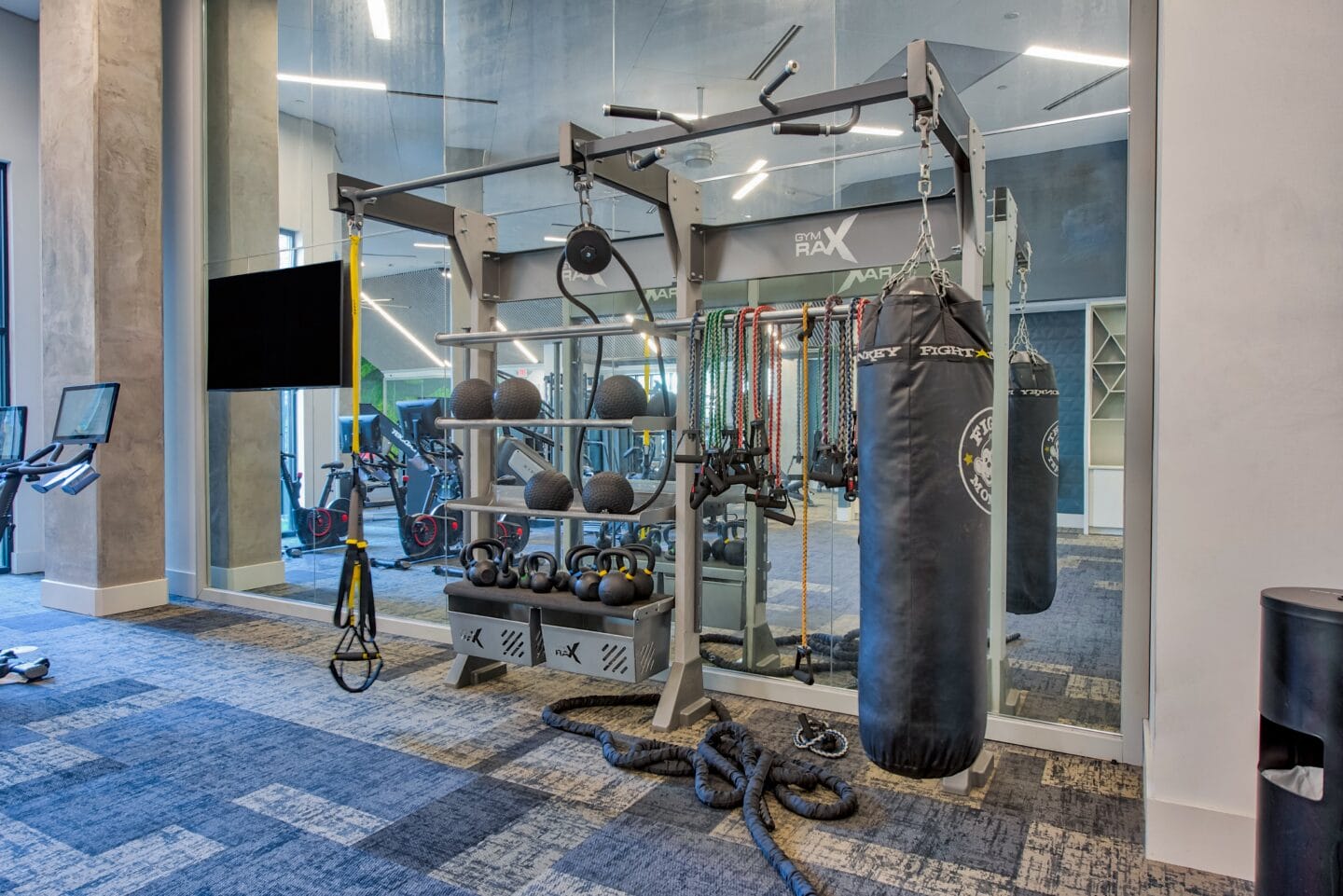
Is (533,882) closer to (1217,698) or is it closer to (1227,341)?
(1217,698)

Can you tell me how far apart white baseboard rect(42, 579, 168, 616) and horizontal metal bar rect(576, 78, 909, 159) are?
4.52 meters

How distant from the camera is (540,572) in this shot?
3.34 m

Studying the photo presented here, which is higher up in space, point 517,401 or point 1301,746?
point 517,401

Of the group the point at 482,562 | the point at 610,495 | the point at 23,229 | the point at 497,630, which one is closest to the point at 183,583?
the point at 23,229

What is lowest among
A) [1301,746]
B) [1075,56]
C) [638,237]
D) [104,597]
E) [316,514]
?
[104,597]

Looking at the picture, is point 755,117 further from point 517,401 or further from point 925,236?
point 517,401

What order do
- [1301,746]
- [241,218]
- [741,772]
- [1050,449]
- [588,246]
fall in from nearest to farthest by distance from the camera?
[1301,746] < [741,772] < [588,246] < [1050,449] < [241,218]

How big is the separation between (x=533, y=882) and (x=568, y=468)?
8.75ft

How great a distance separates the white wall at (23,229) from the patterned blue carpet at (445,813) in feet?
12.2

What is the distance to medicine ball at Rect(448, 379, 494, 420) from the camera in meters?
3.53

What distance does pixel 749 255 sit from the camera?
335 cm

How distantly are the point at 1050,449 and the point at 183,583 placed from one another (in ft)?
18.6

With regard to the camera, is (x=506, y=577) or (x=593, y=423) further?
(x=506, y=577)

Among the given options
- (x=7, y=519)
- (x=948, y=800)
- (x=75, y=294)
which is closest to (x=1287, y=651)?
(x=948, y=800)
